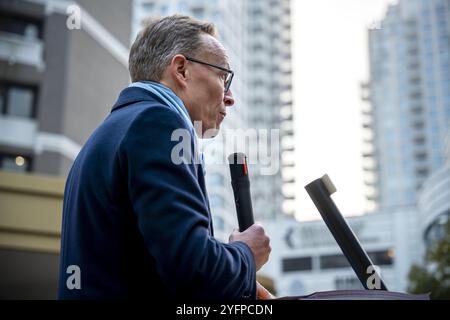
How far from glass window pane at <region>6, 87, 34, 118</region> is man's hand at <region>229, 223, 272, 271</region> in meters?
22.4

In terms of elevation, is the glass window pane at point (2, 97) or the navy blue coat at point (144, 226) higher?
the glass window pane at point (2, 97)

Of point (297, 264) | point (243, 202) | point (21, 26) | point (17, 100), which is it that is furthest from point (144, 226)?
point (297, 264)

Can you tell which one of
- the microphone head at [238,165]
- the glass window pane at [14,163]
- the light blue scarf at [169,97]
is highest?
the glass window pane at [14,163]

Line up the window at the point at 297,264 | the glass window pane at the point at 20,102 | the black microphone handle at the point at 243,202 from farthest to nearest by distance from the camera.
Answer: the window at the point at 297,264 → the glass window pane at the point at 20,102 → the black microphone handle at the point at 243,202

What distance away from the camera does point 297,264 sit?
71.9m

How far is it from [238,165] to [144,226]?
0.50 m

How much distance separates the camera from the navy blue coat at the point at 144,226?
159cm

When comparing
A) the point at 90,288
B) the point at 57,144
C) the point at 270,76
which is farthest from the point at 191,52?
the point at 270,76

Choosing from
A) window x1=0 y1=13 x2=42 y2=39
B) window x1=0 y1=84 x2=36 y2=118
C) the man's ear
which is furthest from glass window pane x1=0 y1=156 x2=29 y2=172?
the man's ear

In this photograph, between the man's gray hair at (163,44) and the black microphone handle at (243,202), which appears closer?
the black microphone handle at (243,202)

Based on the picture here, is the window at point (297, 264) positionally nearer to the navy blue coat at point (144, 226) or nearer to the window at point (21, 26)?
the window at point (21, 26)

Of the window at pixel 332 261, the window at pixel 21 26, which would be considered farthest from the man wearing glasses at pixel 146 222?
the window at pixel 332 261

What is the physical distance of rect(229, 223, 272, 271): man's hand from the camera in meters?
1.81

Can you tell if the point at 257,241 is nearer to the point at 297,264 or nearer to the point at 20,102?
the point at 20,102
